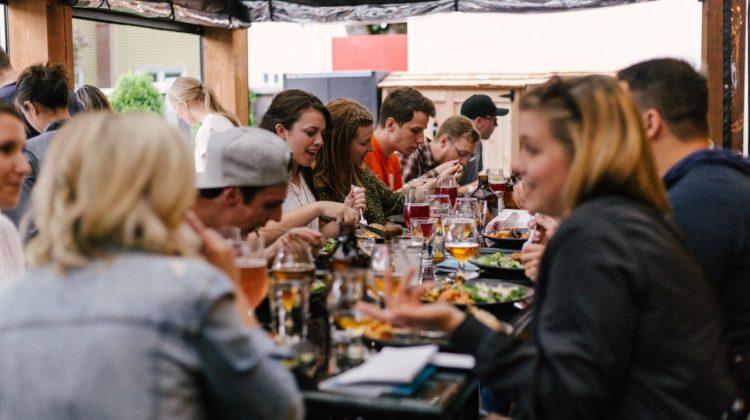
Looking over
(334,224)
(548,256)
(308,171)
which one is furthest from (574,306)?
(308,171)

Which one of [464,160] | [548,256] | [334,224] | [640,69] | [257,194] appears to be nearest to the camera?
[548,256]

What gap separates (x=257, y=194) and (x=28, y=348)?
3.33 ft

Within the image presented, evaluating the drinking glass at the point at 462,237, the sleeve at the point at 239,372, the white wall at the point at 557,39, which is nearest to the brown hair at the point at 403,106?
the drinking glass at the point at 462,237

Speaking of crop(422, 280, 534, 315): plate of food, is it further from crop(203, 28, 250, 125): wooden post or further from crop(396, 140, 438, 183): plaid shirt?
crop(203, 28, 250, 125): wooden post

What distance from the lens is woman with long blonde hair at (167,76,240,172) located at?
626 centimetres

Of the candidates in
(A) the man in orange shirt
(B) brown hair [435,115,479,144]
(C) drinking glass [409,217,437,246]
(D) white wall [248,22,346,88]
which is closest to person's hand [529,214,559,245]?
(C) drinking glass [409,217,437,246]

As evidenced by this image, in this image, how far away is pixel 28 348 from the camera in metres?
1.31

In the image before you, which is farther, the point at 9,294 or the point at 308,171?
the point at 308,171

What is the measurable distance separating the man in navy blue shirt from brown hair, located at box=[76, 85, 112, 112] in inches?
145

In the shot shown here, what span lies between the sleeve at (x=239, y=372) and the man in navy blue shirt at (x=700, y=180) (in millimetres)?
1195

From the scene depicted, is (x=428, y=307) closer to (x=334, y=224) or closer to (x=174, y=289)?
(x=174, y=289)

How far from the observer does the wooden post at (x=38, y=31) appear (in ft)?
16.3

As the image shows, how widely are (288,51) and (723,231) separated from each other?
13189mm

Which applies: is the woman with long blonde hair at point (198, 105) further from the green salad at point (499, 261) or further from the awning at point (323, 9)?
the green salad at point (499, 261)
